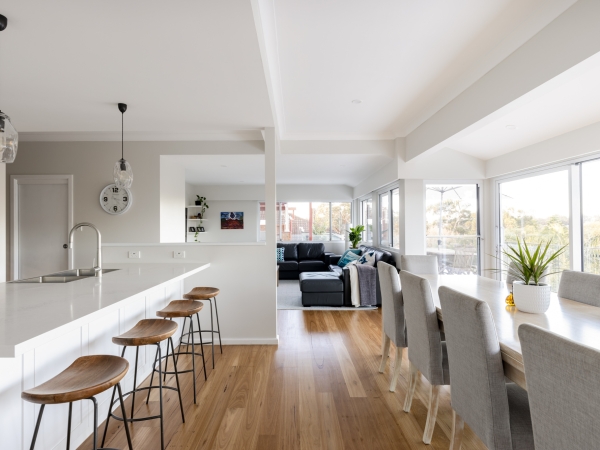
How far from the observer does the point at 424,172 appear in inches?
194

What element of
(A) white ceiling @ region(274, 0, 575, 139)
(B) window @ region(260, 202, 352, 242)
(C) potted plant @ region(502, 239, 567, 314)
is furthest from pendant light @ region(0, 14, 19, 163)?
(B) window @ region(260, 202, 352, 242)

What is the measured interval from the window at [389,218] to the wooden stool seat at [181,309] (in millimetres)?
3710

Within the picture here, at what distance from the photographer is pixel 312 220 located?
9.34m

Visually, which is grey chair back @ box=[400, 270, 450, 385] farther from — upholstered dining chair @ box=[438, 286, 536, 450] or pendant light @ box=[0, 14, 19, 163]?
pendant light @ box=[0, 14, 19, 163]


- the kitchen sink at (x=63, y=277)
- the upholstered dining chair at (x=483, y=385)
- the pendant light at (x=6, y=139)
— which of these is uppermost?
the pendant light at (x=6, y=139)

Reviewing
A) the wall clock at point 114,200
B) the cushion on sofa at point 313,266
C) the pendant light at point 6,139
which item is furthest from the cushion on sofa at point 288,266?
the pendant light at point 6,139

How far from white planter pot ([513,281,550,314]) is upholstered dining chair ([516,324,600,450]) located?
1059 millimetres

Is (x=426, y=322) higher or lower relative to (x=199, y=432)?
higher

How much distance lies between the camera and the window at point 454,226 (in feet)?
17.0

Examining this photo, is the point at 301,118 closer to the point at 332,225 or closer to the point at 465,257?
the point at 465,257

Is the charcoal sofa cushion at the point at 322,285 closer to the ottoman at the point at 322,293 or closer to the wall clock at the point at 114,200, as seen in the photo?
the ottoman at the point at 322,293

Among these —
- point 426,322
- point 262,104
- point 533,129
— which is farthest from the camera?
point 533,129

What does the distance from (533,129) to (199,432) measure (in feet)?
13.7

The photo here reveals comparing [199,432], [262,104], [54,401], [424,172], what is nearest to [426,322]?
[199,432]
